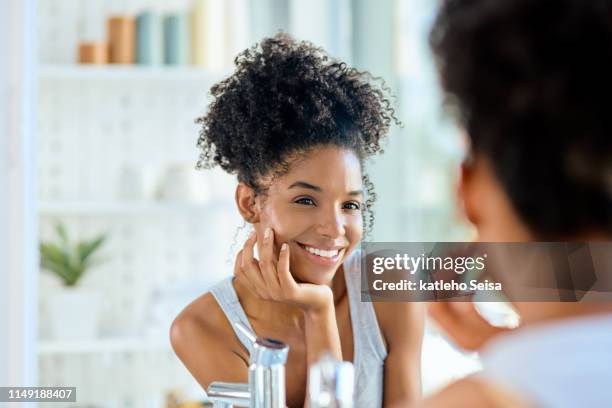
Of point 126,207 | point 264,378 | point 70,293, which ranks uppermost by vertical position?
point 126,207

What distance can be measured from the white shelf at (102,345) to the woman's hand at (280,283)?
1.12 metres

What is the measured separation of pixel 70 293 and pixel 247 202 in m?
1.16

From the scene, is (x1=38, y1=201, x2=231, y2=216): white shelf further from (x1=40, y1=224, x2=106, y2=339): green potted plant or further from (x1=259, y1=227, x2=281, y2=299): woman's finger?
(x1=259, y1=227, x2=281, y2=299): woman's finger

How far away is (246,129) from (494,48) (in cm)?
49

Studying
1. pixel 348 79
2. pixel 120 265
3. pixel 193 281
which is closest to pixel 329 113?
pixel 348 79

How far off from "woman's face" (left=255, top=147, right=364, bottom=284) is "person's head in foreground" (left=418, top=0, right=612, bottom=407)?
0.44 meters

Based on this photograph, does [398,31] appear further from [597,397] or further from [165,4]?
[597,397]

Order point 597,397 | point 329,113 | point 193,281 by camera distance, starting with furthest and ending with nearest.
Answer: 1. point 193,281
2. point 329,113
3. point 597,397

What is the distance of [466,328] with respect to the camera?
63 cm

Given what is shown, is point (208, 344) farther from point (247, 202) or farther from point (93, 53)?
point (93, 53)

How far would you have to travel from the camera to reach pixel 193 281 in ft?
6.49

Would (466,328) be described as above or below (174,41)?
below

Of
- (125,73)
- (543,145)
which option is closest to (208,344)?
(543,145)

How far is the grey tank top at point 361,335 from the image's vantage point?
2.83 ft
